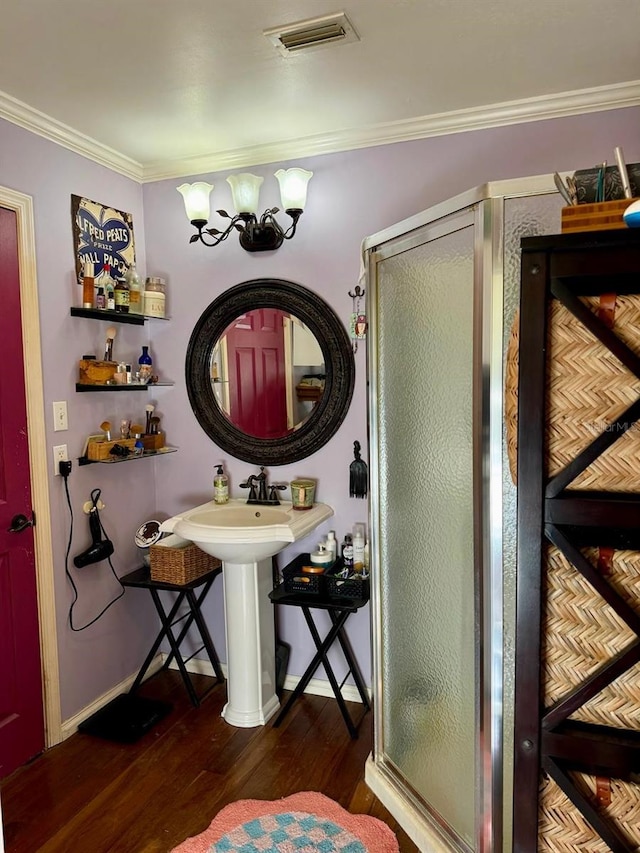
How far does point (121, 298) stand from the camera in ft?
8.75

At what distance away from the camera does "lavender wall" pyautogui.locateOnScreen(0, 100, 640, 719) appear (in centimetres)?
234

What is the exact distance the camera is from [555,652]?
1099mm

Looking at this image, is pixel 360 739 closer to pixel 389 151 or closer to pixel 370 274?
pixel 370 274

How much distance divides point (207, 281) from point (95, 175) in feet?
2.11

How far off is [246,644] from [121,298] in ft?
5.20

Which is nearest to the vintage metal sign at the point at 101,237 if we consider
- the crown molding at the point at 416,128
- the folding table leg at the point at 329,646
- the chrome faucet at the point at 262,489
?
the crown molding at the point at 416,128

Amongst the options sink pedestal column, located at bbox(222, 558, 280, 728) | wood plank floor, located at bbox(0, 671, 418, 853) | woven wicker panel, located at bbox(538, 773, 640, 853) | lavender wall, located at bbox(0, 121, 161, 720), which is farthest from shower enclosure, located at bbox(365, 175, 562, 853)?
lavender wall, located at bbox(0, 121, 161, 720)

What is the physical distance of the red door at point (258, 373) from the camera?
9.11 ft

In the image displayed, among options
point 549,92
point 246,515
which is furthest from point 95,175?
point 549,92

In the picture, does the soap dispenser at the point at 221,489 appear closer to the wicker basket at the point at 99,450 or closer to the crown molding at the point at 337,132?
the wicker basket at the point at 99,450

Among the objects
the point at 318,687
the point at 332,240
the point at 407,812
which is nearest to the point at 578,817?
the point at 407,812

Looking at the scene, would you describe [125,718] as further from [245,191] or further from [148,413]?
[245,191]

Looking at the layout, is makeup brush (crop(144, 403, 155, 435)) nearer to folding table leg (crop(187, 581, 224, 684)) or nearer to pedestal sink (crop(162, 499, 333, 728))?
pedestal sink (crop(162, 499, 333, 728))

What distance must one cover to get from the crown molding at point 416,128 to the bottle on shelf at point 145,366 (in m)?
0.85
